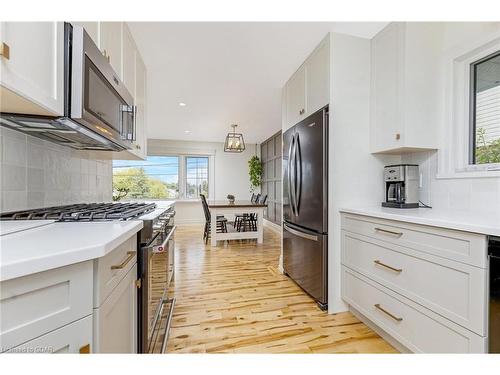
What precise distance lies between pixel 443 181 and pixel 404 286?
0.95 metres

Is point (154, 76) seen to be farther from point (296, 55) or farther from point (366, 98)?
point (366, 98)

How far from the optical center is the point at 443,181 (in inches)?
72.5

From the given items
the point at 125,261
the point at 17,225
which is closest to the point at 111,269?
the point at 125,261

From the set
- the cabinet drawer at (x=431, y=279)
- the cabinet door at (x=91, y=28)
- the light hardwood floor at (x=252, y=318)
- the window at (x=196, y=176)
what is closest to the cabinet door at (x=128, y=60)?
the cabinet door at (x=91, y=28)

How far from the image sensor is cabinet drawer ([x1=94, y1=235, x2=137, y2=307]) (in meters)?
0.73

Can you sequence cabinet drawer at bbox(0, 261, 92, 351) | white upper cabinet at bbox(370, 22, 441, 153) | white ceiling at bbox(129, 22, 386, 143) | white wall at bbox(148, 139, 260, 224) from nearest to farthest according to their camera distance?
cabinet drawer at bbox(0, 261, 92, 351)
white upper cabinet at bbox(370, 22, 441, 153)
white ceiling at bbox(129, 22, 386, 143)
white wall at bbox(148, 139, 260, 224)

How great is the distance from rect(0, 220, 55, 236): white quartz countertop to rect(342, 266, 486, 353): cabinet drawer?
197 cm

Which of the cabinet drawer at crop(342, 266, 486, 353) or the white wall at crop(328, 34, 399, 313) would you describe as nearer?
the cabinet drawer at crop(342, 266, 486, 353)

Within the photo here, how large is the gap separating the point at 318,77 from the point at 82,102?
1.99 meters

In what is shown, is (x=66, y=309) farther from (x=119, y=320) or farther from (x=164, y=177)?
(x=164, y=177)

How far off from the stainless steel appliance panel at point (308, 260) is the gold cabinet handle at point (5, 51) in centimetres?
212

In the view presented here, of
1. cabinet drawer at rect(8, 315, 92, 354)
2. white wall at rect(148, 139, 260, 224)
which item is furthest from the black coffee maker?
white wall at rect(148, 139, 260, 224)

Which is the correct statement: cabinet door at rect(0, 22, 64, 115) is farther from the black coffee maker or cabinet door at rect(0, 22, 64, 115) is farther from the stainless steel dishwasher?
the black coffee maker

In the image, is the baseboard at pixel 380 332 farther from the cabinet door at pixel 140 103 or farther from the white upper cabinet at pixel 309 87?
the cabinet door at pixel 140 103
